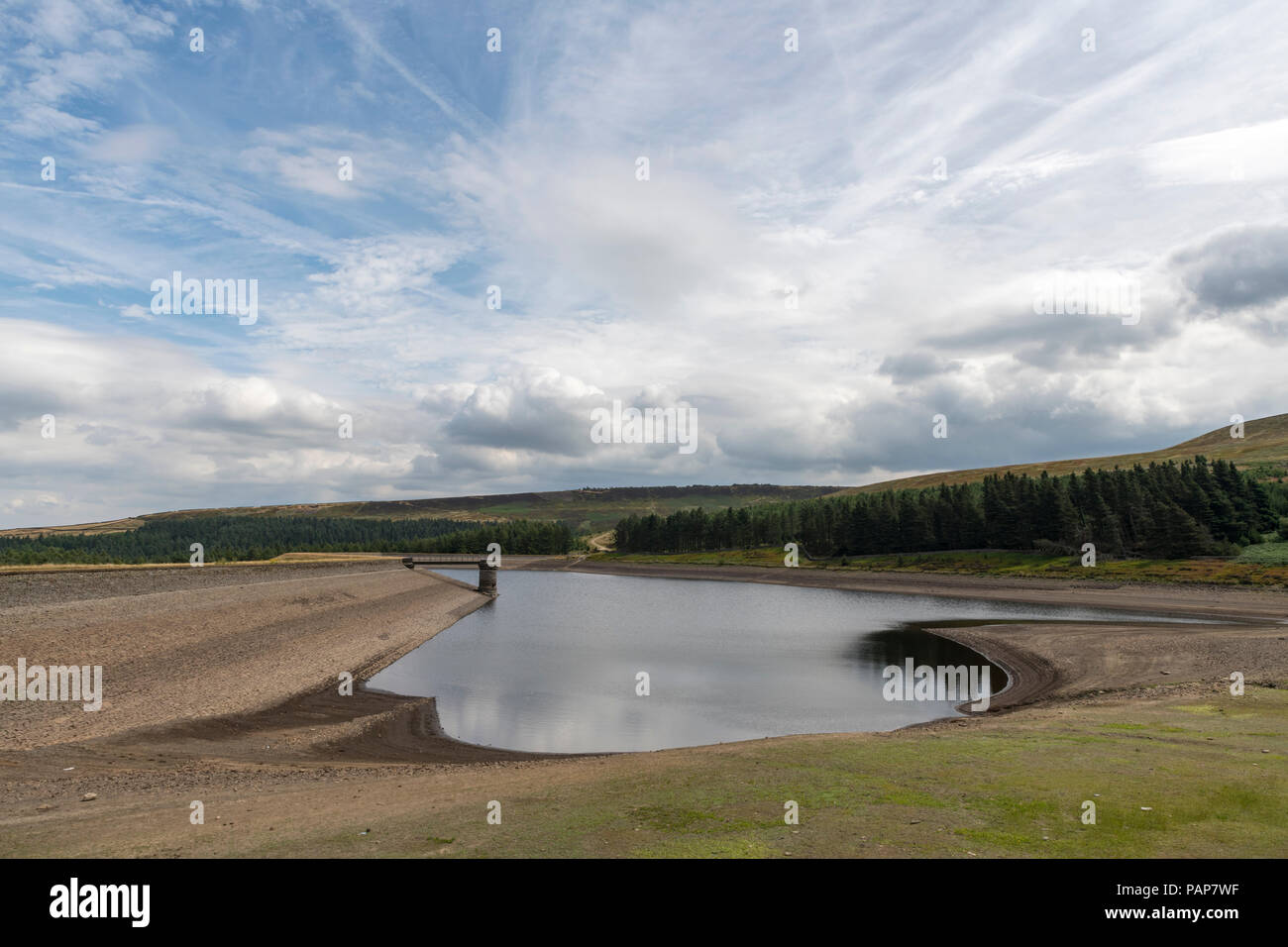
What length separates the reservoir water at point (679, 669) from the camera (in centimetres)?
2834

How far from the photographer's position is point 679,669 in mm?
41906

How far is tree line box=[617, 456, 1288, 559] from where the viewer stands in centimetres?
9538

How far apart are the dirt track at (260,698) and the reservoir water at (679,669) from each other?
296cm

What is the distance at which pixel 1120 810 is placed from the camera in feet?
37.1

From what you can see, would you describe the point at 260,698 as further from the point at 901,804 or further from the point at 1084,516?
the point at 1084,516

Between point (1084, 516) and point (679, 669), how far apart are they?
89481 mm

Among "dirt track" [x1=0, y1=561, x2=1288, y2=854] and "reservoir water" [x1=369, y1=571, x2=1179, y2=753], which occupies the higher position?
"dirt track" [x1=0, y1=561, x2=1288, y2=854]

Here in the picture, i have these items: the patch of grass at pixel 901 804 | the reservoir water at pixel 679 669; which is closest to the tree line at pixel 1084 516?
the reservoir water at pixel 679 669

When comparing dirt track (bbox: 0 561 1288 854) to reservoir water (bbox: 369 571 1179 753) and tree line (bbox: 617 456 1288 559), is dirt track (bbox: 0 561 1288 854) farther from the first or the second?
tree line (bbox: 617 456 1288 559)

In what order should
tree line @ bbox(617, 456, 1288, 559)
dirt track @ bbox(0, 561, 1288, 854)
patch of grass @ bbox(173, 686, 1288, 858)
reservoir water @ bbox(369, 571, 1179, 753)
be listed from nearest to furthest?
patch of grass @ bbox(173, 686, 1288, 858) → dirt track @ bbox(0, 561, 1288, 854) → reservoir water @ bbox(369, 571, 1179, 753) → tree line @ bbox(617, 456, 1288, 559)

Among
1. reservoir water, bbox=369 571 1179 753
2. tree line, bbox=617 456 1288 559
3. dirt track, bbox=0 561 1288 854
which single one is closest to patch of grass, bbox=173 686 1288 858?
dirt track, bbox=0 561 1288 854

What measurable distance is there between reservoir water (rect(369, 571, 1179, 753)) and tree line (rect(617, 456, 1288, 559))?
108 feet
